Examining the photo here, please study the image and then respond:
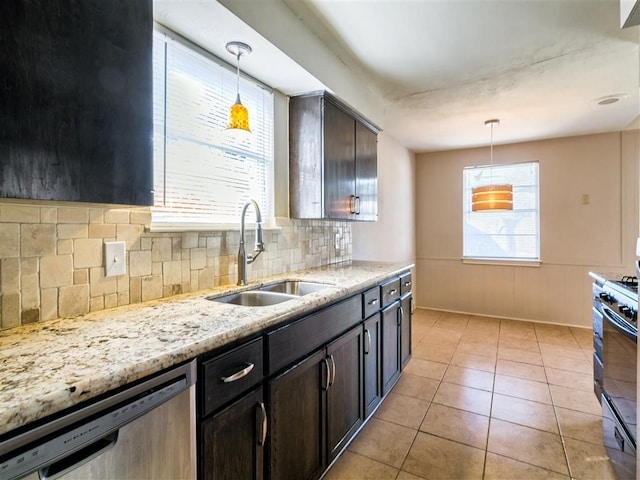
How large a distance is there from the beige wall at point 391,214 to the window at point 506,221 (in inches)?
31.9

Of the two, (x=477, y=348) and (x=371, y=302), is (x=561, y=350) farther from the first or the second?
(x=371, y=302)

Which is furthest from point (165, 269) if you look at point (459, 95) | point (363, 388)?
point (459, 95)

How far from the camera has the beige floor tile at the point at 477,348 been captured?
133 inches

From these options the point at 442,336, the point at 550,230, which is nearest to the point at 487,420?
the point at 442,336

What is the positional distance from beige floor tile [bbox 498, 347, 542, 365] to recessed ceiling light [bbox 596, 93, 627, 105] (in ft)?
8.13

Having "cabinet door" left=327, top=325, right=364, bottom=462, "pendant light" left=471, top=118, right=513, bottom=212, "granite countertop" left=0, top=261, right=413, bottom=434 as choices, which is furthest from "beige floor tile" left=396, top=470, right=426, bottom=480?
"pendant light" left=471, top=118, right=513, bottom=212

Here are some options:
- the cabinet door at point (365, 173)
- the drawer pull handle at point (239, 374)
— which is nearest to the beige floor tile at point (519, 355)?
the cabinet door at point (365, 173)

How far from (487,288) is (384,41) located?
3851 mm

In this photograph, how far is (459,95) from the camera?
9.66 feet

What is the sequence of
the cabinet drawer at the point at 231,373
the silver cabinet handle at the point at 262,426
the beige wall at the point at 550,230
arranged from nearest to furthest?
the cabinet drawer at the point at 231,373 → the silver cabinet handle at the point at 262,426 → the beige wall at the point at 550,230

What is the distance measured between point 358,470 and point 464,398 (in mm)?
1145

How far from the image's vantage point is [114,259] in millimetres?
1299

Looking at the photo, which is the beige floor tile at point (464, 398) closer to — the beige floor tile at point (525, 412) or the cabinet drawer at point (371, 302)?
the beige floor tile at point (525, 412)

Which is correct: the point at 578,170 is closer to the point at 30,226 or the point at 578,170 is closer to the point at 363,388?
the point at 363,388
